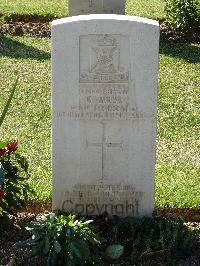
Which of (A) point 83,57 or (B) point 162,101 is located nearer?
(A) point 83,57

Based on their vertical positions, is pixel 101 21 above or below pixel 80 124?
above

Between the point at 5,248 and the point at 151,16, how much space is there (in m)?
9.89

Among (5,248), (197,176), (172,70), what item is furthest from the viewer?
(172,70)

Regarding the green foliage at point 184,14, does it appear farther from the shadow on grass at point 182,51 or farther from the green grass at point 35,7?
the green grass at point 35,7

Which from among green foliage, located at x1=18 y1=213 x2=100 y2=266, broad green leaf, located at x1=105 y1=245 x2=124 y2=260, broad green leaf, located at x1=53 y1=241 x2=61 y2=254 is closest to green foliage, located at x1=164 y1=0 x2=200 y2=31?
broad green leaf, located at x1=105 y1=245 x2=124 y2=260

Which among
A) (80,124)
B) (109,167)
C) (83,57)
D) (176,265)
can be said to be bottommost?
(176,265)

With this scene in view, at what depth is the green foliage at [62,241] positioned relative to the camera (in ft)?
16.2

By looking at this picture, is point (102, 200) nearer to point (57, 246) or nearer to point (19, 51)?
point (57, 246)

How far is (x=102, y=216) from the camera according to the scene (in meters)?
5.83

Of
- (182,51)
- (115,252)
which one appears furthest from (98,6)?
(115,252)

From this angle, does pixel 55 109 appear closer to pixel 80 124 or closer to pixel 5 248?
pixel 80 124

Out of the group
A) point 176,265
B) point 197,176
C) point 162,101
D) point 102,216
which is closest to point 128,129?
point 102,216

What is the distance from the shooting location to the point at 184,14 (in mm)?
12703

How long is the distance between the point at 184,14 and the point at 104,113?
24.5ft
